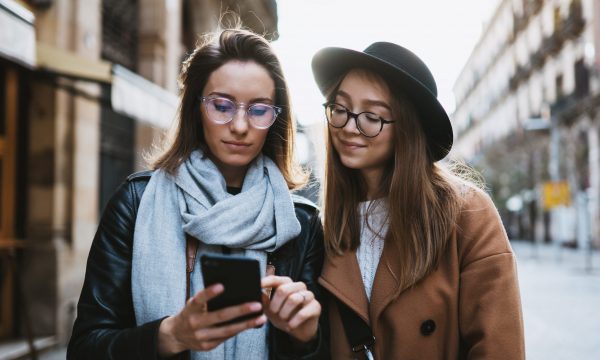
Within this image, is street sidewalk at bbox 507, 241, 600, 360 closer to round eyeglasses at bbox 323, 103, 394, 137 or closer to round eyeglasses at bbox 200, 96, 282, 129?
round eyeglasses at bbox 323, 103, 394, 137

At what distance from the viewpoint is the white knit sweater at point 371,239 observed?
2.24 m

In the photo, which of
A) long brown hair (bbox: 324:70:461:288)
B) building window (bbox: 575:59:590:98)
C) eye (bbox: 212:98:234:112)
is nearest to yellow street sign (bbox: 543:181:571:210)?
building window (bbox: 575:59:590:98)

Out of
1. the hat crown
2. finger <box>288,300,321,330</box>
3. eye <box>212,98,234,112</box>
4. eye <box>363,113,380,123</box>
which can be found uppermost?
the hat crown

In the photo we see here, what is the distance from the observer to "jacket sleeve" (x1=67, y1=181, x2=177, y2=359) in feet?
5.30

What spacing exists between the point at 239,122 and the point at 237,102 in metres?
0.08

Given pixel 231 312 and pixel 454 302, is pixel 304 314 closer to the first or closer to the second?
pixel 231 312

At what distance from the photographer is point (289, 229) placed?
2010mm

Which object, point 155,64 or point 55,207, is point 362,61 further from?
point 155,64

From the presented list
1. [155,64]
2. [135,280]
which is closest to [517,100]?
[155,64]

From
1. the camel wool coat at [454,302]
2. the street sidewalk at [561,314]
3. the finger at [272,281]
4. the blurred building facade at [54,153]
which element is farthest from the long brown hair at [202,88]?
the street sidewalk at [561,314]

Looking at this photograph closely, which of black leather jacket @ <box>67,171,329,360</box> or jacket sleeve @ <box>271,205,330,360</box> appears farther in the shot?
jacket sleeve @ <box>271,205,330,360</box>

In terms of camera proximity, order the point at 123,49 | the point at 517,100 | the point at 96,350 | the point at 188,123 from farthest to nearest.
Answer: the point at 517,100
the point at 123,49
the point at 188,123
the point at 96,350

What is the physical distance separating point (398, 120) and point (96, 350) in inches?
54.9

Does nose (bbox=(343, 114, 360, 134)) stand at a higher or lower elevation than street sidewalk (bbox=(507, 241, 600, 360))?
higher
